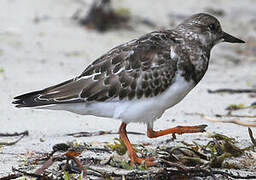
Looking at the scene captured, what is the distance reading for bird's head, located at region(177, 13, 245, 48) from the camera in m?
4.06

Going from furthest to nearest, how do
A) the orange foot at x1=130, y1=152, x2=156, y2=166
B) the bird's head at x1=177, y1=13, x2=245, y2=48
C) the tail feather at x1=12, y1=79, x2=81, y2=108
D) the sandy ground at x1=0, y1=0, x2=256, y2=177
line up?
the sandy ground at x1=0, y1=0, x2=256, y2=177
the bird's head at x1=177, y1=13, x2=245, y2=48
the tail feather at x1=12, y1=79, x2=81, y2=108
the orange foot at x1=130, y1=152, x2=156, y2=166

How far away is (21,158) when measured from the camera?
3.74 m

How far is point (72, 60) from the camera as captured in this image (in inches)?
282

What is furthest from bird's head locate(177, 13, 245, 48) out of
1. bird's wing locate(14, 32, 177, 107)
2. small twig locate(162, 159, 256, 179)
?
A: small twig locate(162, 159, 256, 179)

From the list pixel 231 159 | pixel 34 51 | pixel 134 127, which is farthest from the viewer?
pixel 34 51

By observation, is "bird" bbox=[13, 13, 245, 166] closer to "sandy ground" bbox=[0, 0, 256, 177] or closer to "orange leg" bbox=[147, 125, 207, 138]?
"orange leg" bbox=[147, 125, 207, 138]

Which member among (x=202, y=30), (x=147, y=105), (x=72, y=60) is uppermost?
(x=202, y=30)

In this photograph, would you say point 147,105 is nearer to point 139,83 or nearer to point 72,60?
point 139,83

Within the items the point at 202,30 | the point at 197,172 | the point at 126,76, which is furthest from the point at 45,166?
the point at 202,30

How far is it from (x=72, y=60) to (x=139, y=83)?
11.1 ft

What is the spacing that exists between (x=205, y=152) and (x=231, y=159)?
0.17 meters

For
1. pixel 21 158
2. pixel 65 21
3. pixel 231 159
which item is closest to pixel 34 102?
pixel 21 158

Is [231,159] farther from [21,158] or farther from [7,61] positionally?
[7,61]

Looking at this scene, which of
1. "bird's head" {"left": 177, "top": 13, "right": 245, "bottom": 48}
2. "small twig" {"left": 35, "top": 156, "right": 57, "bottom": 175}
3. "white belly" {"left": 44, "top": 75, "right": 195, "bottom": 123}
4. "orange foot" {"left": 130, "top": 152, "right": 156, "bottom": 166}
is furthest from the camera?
"bird's head" {"left": 177, "top": 13, "right": 245, "bottom": 48}
